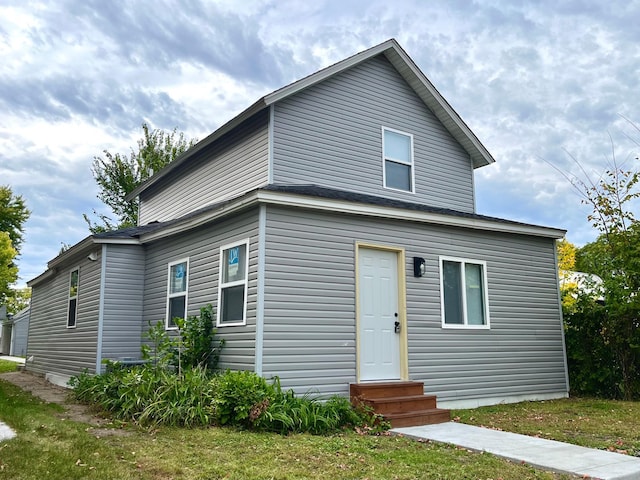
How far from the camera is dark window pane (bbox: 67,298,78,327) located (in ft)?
42.0

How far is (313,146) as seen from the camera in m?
10.5

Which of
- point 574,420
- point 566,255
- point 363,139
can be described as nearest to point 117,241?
point 363,139

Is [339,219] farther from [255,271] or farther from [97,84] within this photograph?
[97,84]

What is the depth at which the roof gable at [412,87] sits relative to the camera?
1027 cm

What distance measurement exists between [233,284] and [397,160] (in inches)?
191

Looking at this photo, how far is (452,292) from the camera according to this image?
994cm

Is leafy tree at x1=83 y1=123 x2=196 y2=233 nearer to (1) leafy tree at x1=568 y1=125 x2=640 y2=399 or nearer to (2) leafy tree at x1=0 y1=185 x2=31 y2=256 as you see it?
(2) leafy tree at x1=0 y1=185 x2=31 y2=256

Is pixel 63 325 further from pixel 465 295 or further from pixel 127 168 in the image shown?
pixel 127 168

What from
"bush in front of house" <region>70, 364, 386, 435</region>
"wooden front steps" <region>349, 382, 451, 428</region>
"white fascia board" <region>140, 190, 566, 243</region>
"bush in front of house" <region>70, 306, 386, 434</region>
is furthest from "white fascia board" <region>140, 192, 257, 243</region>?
"wooden front steps" <region>349, 382, 451, 428</region>

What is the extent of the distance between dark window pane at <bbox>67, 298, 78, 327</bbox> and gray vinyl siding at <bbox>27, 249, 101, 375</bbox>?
0.16m

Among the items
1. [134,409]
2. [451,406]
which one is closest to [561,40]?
[451,406]

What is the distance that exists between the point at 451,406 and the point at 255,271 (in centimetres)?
417

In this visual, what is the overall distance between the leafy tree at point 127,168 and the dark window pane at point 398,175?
20.2 metres

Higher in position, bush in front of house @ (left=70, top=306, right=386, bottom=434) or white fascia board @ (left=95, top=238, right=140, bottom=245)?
white fascia board @ (left=95, top=238, right=140, bottom=245)
